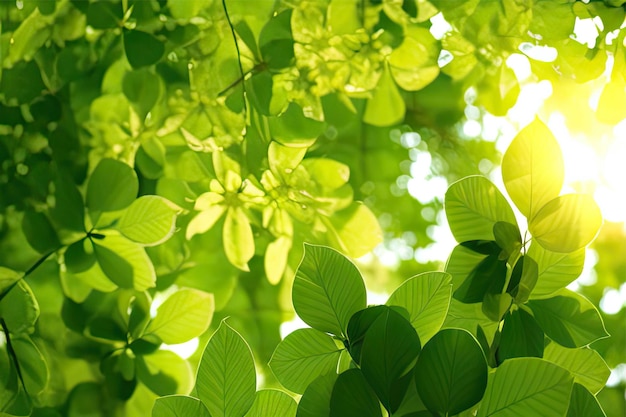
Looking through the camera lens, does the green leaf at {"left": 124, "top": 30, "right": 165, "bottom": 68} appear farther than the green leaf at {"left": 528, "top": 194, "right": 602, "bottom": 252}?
Yes

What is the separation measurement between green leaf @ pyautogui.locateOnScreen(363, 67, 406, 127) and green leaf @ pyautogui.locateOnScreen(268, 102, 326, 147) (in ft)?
0.22

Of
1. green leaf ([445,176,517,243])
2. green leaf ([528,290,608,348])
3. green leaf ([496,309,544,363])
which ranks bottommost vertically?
green leaf ([496,309,544,363])

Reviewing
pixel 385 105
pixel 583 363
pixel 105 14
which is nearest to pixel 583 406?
pixel 583 363

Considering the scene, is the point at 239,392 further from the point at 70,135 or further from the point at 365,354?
A: the point at 70,135

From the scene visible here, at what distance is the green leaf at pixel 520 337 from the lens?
253 mm

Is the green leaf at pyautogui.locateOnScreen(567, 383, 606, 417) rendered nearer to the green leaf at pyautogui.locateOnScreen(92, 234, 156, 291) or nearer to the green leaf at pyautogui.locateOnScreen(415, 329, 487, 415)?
the green leaf at pyautogui.locateOnScreen(415, 329, 487, 415)

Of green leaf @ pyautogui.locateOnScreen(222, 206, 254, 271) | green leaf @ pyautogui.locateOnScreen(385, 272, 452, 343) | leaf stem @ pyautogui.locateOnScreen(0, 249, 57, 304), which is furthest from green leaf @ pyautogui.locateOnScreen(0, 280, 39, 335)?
green leaf @ pyautogui.locateOnScreen(385, 272, 452, 343)

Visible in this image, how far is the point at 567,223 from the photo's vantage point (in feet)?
0.84

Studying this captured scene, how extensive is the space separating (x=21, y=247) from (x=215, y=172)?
14 centimetres

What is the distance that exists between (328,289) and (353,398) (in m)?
0.05

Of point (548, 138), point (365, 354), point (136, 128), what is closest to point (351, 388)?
point (365, 354)

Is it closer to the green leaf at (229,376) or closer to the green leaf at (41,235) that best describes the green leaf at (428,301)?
the green leaf at (229,376)

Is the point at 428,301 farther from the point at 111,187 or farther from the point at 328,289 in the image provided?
the point at 111,187

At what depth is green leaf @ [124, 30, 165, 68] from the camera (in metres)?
0.37
